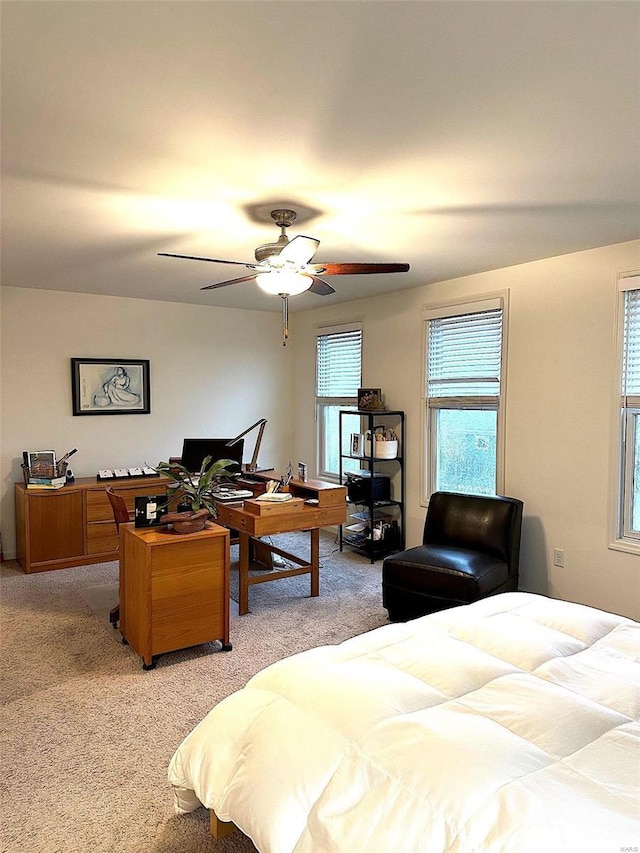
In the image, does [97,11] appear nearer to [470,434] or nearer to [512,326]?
[512,326]

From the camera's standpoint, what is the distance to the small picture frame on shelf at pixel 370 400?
17.9 feet

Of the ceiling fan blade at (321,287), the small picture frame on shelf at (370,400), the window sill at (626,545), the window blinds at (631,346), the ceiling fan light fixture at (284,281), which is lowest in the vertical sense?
the window sill at (626,545)

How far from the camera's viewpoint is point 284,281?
304 cm

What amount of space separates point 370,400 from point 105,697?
11.1 ft

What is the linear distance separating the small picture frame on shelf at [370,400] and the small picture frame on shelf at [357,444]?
0.28 m

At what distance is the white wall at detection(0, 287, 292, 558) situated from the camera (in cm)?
527

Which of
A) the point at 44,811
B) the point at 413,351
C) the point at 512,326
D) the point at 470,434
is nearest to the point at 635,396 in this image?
the point at 512,326

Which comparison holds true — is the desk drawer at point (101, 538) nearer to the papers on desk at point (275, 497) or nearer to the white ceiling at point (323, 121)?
the papers on desk at point (275, 497)

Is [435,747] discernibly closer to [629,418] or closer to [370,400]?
[629,418]

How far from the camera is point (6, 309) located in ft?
16.9

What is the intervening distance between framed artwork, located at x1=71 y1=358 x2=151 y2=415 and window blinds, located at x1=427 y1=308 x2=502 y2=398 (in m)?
2.89

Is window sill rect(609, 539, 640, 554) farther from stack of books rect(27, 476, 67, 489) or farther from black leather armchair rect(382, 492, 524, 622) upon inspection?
stack of books rect(27, 476, 67, 489)

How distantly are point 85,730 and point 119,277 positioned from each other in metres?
3.42

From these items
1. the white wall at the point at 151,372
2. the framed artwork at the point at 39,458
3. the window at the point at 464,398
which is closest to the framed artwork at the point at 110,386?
the white wall at the point at 151,372
